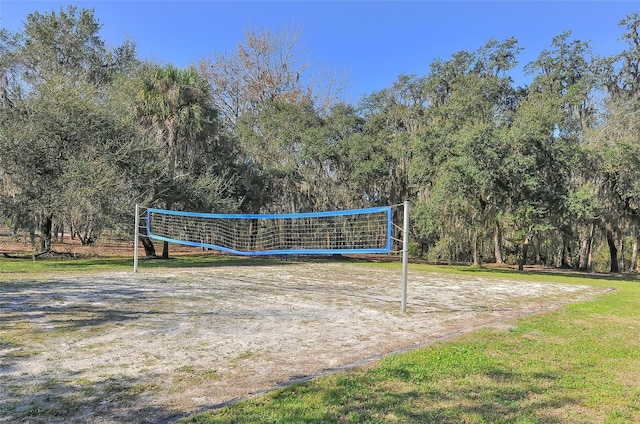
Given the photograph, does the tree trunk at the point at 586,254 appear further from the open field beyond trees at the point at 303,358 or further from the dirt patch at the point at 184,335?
the open field beyond trees at the point at 303,358

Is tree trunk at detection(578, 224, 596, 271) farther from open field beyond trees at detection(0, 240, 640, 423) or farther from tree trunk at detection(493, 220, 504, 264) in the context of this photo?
open field beyond trees at detection(0, 240, 640, 423)

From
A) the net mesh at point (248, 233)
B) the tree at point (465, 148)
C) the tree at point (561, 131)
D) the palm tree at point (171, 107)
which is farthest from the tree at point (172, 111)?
the tree at point (561, 131)

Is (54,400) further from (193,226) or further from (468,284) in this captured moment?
(193,226)

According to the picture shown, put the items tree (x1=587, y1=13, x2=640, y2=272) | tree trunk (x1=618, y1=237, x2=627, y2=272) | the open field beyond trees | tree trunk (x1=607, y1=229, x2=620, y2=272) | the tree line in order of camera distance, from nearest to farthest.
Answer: the open field beyond trees → the tree line → tree (x1=587, y1=13, x2=640, y2=272) → tree trunk (x1=607, y1=229, x2=620, y2=272) → tree trunk (x1=618, y1=237, x2=627, y2=272)

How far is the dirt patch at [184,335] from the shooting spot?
9.33 ft

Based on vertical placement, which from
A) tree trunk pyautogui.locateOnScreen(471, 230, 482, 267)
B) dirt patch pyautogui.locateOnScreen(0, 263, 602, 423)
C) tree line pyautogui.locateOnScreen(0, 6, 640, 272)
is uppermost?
tree line pyautogui.locateOnScreen(0, 6, 640, 272)

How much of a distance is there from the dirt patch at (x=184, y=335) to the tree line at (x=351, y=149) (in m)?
4.83

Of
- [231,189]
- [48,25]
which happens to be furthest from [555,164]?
[48,25]

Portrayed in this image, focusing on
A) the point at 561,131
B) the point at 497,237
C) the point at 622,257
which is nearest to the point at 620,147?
the point at 561,131

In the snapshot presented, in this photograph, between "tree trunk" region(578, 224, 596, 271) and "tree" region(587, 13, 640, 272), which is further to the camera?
"tree trunk" region(578, 224, 596, 271)

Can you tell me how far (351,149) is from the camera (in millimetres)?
18672

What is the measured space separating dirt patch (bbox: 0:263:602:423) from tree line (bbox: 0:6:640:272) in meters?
4.83

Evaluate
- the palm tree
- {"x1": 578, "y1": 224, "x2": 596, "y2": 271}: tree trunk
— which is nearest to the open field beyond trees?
the palm tree

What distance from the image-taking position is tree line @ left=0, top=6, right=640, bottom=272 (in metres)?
11.7
